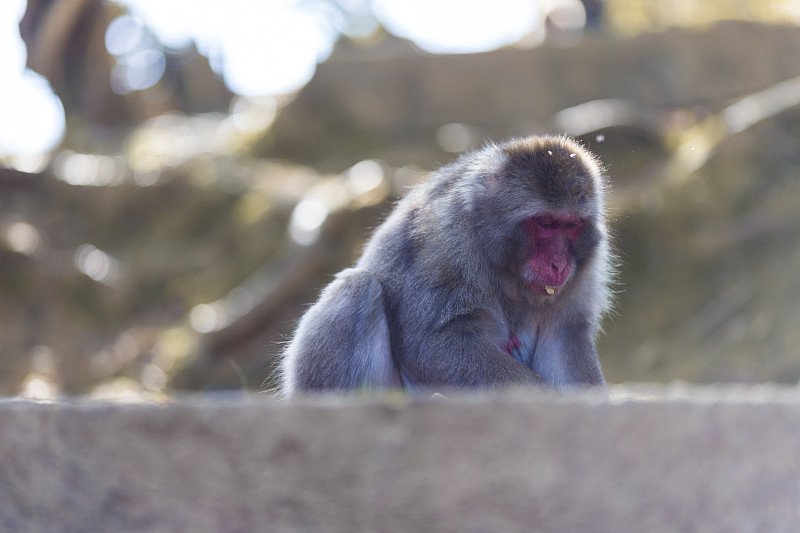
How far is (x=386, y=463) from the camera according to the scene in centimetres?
173

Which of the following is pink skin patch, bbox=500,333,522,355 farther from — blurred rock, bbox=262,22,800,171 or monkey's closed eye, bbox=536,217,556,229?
blurred rock, bbox=262,22,800,171

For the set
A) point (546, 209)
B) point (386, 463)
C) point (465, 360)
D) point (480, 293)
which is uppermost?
point (386, 463)

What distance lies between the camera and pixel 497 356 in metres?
3.15

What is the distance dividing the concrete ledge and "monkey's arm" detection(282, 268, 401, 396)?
4.62 feet

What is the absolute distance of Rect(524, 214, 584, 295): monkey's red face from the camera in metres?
3.23

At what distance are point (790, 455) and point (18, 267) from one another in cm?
1048

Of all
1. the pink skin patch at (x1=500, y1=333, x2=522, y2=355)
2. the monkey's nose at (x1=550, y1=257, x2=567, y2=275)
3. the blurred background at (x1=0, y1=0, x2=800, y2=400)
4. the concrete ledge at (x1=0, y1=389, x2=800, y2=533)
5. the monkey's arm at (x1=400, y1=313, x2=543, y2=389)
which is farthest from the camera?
the blurred background at (x1=0, y1=0, x2=800, y2=400)

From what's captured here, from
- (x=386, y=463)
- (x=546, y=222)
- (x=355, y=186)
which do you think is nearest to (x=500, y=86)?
(x=355, y=186)

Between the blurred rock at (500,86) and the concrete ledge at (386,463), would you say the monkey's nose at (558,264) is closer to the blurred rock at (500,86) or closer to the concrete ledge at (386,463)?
the concrete ledge at (386,463)

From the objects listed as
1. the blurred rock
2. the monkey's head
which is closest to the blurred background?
the blurred rock

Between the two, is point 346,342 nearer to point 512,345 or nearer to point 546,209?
point 512,345

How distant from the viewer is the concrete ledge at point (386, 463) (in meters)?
1.72

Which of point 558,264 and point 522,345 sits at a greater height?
point 558,264

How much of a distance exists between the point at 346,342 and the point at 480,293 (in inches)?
22.8
